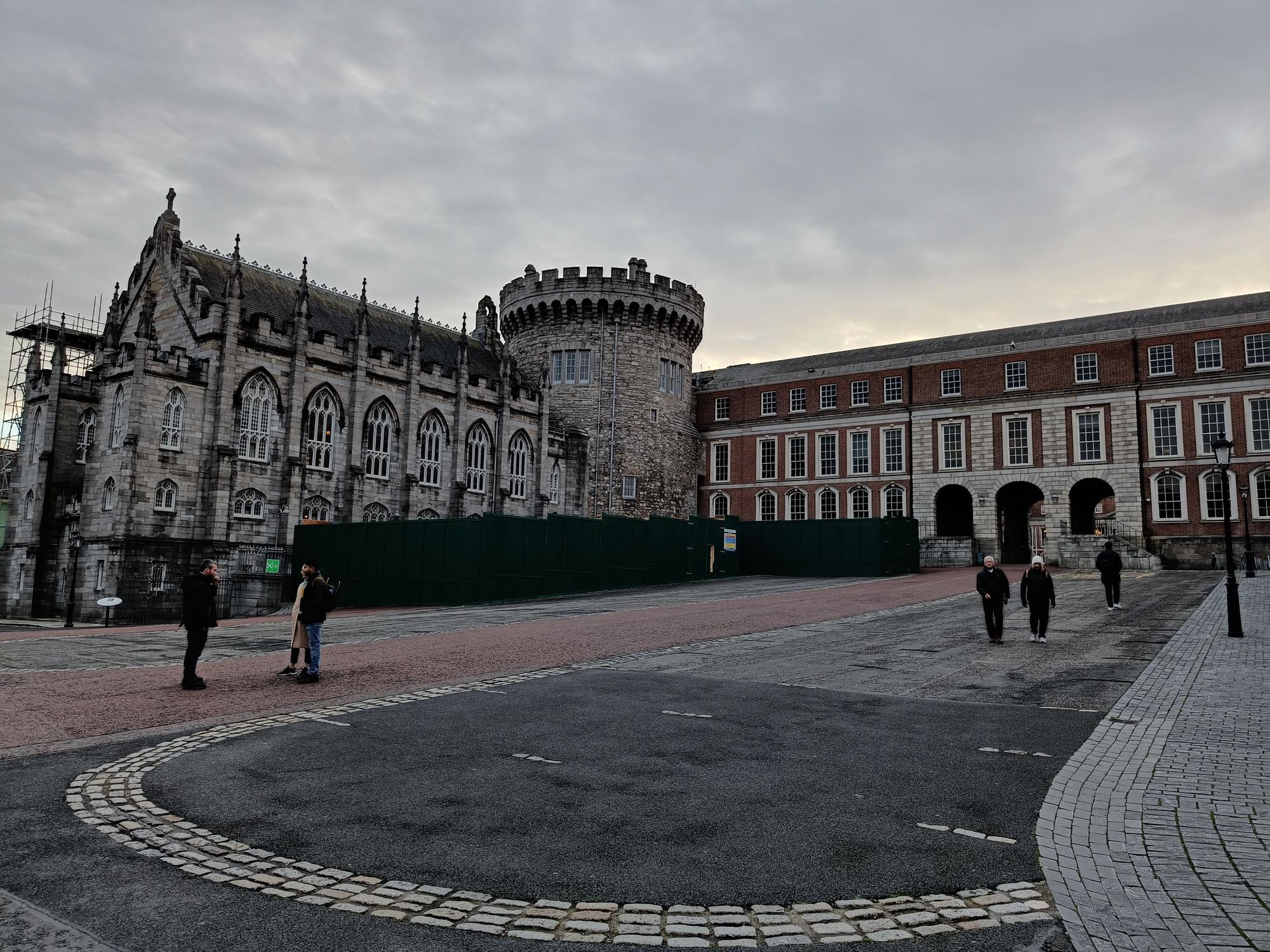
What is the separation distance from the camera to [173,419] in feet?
113

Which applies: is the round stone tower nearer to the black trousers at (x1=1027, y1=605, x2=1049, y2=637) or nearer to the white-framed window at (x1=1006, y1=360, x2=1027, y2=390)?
the white-framed window at (x1=1006, y1=360, x2=1027, y2=390)

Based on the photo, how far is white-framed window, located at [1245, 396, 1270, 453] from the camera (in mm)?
42812

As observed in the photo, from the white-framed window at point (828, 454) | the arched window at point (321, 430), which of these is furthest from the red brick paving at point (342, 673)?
the white-framed window at point (828, 454)

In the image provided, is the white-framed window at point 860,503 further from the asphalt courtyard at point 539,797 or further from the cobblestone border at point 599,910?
the cobblestone border at point 599,910

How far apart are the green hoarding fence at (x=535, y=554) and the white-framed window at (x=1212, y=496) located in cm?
1537

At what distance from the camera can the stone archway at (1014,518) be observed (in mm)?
49741

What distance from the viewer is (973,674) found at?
1294cm

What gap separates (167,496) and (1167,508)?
157 ft

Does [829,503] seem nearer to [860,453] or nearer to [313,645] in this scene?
[860,453]

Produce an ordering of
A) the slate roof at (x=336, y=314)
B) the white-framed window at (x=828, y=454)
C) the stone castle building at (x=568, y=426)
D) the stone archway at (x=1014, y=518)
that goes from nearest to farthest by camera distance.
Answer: the stone castle building at (x=568, y=426) < the slate roof at (x=336, y=314) < the stone archway at (x=1014, y=518) < the white-framed window at (x=828, y=454)

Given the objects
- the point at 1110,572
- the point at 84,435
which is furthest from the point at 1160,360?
the point at 84,435

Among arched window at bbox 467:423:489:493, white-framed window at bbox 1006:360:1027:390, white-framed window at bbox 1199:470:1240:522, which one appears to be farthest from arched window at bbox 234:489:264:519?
white-framed window at bbox 1199:470:1240:522

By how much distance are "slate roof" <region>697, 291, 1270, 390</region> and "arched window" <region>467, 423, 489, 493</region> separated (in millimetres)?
19769

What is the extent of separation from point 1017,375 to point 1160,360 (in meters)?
7.09
